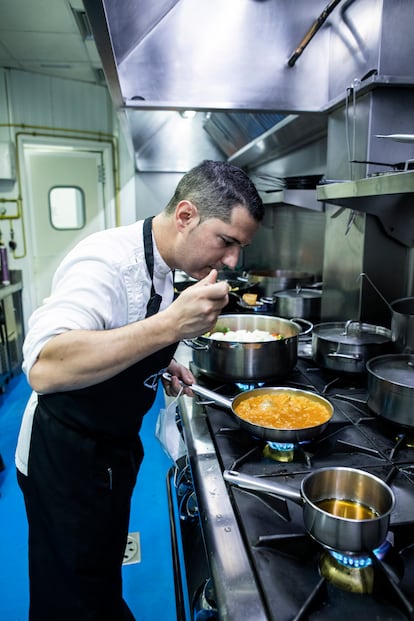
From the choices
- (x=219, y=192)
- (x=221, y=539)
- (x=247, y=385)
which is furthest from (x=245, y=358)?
(x=221, y=539)

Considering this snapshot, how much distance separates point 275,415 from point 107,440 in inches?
19.0

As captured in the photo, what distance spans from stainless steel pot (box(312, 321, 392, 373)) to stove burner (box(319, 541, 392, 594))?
2.79ft

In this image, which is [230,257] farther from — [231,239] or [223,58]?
[223,58]

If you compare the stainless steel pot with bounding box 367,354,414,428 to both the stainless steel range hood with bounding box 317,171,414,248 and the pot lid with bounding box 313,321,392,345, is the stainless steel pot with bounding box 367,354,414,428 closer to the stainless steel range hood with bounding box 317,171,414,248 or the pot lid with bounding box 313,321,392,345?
the pot lid with bounding box 313,321,392,345

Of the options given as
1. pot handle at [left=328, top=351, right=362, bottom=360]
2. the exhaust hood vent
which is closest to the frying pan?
pot handle at [left=328, top=351, right=362, bottom=360]

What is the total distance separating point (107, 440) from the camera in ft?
4.12

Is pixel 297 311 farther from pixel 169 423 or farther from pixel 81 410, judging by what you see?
pixel 81 410

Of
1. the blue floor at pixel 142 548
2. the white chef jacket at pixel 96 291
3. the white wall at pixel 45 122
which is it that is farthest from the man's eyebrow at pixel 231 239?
the white wall at pixel 45 122

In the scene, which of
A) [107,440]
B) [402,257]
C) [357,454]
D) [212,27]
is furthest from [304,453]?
[212,27]

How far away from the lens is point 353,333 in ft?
5.80

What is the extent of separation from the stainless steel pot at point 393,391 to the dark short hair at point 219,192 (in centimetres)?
57

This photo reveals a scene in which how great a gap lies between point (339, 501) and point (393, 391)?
0.39 m

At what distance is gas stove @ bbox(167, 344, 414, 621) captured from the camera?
740mm

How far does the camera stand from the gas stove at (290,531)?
740 millimetres
